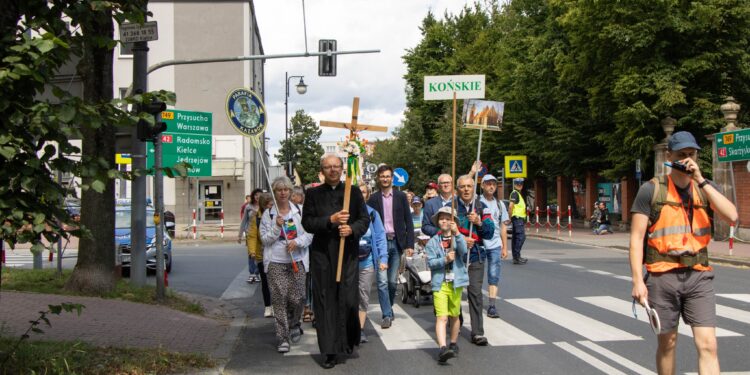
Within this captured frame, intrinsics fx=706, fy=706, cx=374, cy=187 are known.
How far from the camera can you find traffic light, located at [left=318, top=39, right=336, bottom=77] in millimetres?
18312

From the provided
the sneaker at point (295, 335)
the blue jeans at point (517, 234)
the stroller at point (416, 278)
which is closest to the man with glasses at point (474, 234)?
the sneaker at point (295, 335)

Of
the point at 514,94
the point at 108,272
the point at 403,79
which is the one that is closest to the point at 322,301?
the point at 108,272

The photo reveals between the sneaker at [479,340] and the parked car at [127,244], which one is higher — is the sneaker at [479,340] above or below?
below

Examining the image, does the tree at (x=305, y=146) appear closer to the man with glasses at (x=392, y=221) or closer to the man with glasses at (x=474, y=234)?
the man with glasses at (x=392, y=221)

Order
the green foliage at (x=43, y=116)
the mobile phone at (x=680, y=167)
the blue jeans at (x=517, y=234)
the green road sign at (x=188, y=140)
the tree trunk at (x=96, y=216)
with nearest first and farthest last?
the green foliage at (x=43, y=116) → the mobile phone at (x=680, y=167) → the tree trunk at (x=96, y=216) → the green road sign at (x=188, y=140) → the blue jeans at (x=517, y=234)

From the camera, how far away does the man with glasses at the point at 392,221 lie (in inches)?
349

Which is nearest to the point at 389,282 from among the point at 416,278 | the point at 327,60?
the point at 416,278

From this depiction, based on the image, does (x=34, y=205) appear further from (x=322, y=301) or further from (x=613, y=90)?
(x=613, y=90)

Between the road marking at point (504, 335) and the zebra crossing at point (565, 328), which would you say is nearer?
the zebra crossing at point (565, 328)

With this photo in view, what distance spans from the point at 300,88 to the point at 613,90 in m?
17.5

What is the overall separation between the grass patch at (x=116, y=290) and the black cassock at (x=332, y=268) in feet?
11.2

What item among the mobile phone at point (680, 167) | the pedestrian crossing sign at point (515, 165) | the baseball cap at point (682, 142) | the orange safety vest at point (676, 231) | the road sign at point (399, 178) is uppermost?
the pedestrian crossing sign at point (515, 165)

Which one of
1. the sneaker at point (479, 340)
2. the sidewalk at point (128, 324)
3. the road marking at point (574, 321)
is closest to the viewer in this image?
the sidewalk at point (128, 324)

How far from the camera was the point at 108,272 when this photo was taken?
984 centimetres
